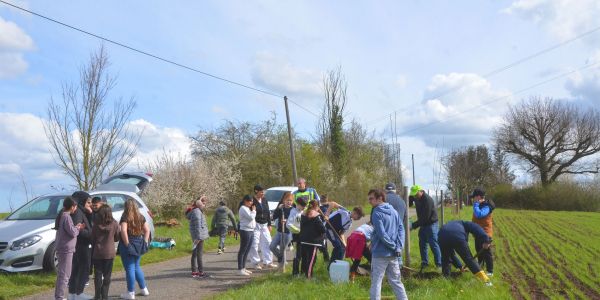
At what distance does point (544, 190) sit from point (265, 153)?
37289 millimetres

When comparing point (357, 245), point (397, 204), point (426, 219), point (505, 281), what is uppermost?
point (397, 204)

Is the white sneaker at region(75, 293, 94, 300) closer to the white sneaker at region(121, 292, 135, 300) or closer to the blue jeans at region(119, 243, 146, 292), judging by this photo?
the white sneaker at region(121, 292, 135, 300)

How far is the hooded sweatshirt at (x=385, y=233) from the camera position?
7.71 meters

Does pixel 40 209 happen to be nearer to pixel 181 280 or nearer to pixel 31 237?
pixel 31 237

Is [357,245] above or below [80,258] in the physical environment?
below

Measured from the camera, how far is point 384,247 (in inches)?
306

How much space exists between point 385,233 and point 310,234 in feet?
7.92

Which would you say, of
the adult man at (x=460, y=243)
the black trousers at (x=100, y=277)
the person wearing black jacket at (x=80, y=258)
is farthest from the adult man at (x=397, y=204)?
the person wearing black jacket at (x=80, y=258)

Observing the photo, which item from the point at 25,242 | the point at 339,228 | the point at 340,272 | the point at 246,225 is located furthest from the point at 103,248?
the point at 339,228

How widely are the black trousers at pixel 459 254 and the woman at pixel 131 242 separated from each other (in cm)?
507

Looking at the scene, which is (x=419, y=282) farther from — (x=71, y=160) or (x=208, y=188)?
(x=208, y=188)

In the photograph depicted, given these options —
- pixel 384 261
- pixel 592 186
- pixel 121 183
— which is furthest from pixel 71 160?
pixel 592 186

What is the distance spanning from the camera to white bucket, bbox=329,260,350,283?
9.66 m

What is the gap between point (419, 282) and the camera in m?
9.63
